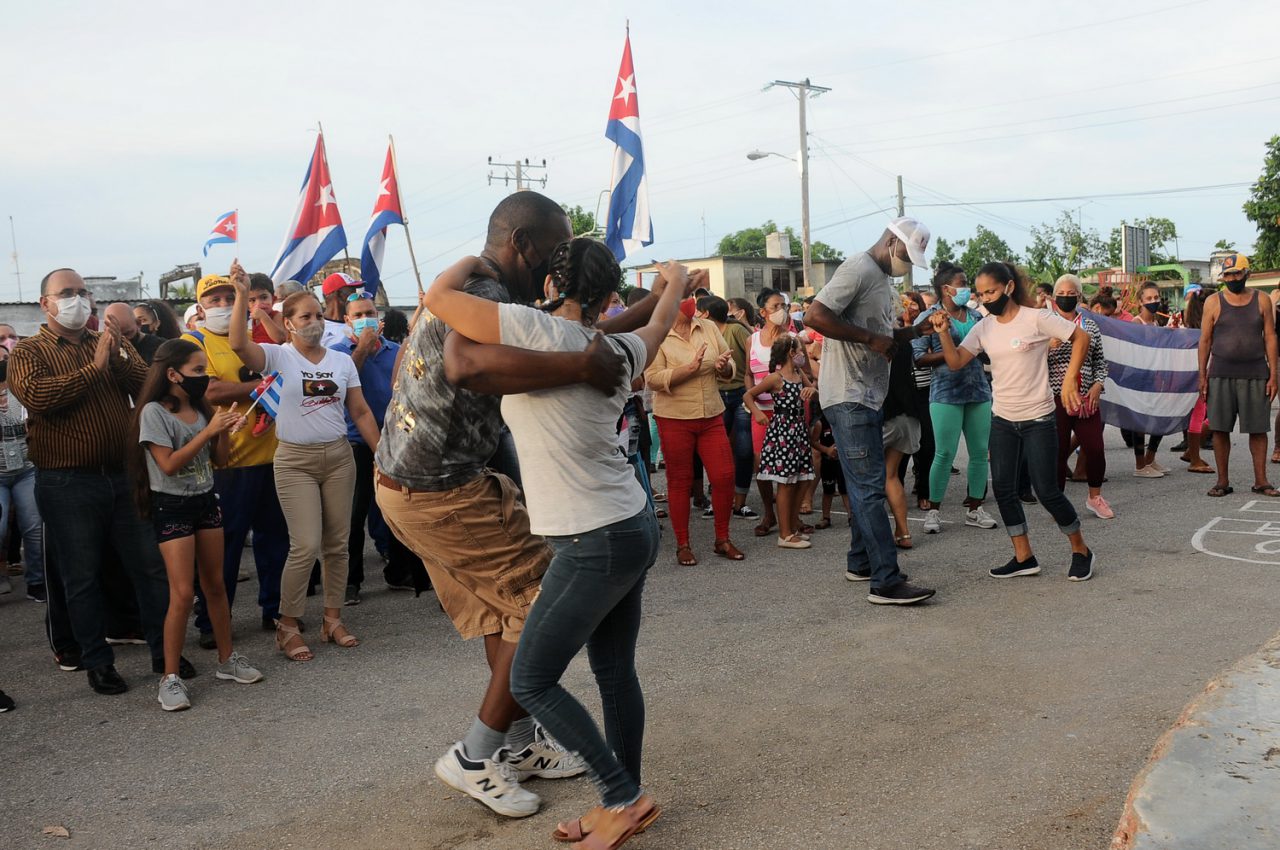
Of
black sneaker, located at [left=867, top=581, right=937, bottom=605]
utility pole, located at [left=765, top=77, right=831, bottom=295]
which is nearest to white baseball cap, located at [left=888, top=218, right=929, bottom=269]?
black sneaker, located at [left=867, top=581, right=937, bottom=605]

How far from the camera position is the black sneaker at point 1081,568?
6.56 metres

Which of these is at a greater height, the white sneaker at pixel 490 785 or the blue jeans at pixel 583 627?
the blue jeans at pixel 583 627

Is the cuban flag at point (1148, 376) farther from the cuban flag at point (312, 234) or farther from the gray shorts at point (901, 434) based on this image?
the cuban flag at point (312, 234)

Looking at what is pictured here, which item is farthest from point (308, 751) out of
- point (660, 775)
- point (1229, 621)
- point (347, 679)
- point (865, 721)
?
point (1229, 621)

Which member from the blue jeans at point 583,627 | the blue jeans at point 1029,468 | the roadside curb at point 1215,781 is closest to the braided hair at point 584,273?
the blue jeans at point 583,627

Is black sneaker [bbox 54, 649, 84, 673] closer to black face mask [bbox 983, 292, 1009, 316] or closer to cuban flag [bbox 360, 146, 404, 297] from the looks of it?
cuban flag [bbox 360, 146, 404, 297]

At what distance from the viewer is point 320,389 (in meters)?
5.95

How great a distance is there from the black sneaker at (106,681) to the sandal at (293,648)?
2.55ft

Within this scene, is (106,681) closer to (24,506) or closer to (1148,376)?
(24,506)

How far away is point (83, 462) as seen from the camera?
5543mm

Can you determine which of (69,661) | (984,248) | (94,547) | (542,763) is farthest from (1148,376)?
(984,248)

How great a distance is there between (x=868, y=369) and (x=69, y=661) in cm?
469

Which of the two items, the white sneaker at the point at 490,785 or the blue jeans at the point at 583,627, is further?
the white sneaker at the point at 490,785

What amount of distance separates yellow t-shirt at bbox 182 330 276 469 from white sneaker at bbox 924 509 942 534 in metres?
4.76
